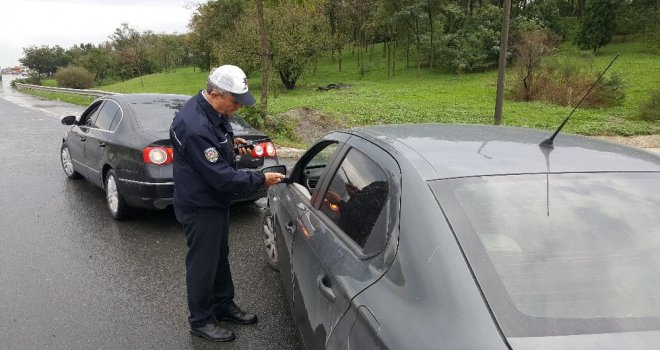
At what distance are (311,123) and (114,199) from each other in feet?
31.5

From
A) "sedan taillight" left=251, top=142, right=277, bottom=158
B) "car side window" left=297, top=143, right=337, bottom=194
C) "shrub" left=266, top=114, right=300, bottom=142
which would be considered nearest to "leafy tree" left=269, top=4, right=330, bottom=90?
"shrub" left=266, top=114, right=300, bottom=142

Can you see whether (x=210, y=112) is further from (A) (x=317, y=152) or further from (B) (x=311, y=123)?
(B) (x=311, y=123)

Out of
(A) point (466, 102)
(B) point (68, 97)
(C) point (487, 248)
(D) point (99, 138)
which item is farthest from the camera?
(B) point (68, 97)

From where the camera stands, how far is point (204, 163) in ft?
9.97

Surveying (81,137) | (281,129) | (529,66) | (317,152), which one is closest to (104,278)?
(317,152)

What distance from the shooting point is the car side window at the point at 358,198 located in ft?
7.47

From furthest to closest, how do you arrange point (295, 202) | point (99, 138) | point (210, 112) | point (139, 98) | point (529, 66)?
point (529, 66) → point (139, 98) → point (99, 138) → point (295, 202) → point (210, 112)

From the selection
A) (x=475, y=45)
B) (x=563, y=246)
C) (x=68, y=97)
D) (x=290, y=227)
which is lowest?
(x=68, y=97)

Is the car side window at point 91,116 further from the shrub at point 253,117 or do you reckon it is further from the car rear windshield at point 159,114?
the shrub at point 253,117

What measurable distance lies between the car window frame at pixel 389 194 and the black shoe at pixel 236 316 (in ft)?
3.78

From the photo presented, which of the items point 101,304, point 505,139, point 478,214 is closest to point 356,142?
point 505,139

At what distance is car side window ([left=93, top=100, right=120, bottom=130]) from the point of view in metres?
6.36

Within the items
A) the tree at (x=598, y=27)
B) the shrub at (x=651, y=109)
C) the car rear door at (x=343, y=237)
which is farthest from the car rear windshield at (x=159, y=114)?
the tree at (x=598, y=27)

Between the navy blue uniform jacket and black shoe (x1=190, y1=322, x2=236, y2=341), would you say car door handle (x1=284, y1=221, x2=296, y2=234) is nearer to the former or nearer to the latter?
the navy blue uniform jacket
